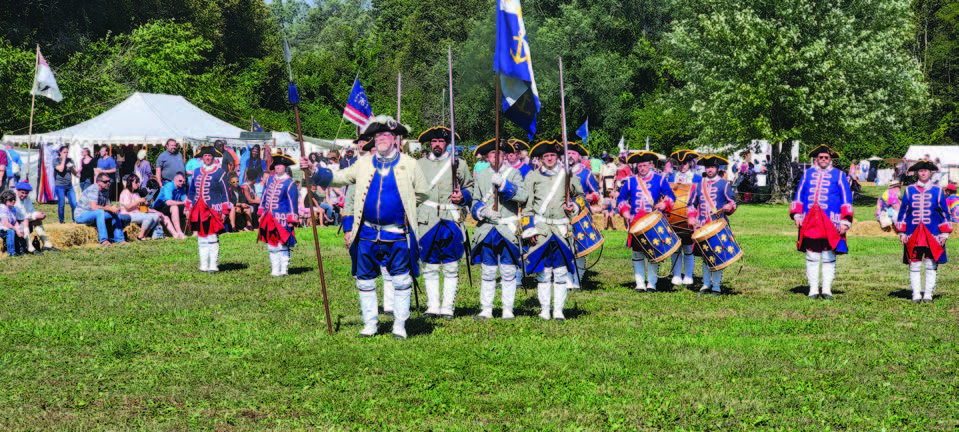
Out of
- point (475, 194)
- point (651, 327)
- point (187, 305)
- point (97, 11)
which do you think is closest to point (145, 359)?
point (187, 305)

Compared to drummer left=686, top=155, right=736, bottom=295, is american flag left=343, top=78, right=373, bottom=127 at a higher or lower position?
higher

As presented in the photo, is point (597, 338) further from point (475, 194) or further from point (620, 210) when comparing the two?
point (620, 210)

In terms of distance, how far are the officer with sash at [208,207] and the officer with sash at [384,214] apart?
22.0 feet

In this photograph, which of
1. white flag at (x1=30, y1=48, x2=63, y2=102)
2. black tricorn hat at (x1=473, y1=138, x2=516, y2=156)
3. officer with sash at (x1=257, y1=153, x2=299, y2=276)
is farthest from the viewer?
white flag at (x1=30, y1=48, x2=63, y2=102)

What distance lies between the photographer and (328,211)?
2872 centimetres

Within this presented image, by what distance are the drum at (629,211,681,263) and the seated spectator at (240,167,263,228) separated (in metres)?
14.0

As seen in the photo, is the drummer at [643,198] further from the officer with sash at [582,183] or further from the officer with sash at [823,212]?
the officer with sash at [823,212]

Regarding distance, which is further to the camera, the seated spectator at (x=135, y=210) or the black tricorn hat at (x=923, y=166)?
the seated spectator at (x=135, y=210)

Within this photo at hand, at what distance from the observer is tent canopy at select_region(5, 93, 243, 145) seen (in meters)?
32.0

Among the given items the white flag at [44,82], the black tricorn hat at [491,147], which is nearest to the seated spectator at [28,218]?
the black tricorn hat at [491,147]

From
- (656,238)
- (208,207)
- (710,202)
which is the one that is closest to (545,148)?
(656,238)

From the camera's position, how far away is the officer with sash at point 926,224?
1406 cm

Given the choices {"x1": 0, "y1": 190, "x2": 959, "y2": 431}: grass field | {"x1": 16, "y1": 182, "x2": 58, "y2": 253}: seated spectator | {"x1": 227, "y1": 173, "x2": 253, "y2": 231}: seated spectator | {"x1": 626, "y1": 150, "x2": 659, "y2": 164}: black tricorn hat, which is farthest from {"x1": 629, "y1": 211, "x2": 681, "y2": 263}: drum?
{"x1": 227, "y1": 173, "x2": 253, "y2": 231}: seated spectator

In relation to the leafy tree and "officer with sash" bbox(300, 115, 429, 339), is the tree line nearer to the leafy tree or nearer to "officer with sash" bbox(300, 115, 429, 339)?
the leafy tree
